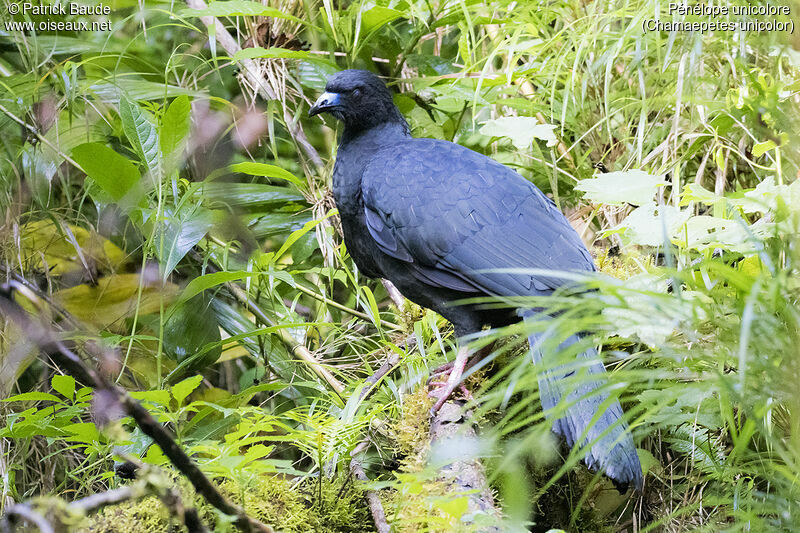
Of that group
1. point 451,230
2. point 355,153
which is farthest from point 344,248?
point 451,230

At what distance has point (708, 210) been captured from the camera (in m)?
2.95

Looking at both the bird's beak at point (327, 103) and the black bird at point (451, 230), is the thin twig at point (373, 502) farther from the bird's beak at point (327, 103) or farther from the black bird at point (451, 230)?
the bird's beak at point (327, 103)

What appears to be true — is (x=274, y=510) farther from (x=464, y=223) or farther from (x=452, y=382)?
(x=464, y=223)

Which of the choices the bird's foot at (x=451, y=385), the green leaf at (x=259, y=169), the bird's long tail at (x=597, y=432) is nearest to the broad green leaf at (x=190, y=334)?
the green leaf at (x=259, y=169)

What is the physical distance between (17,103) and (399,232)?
1960 millimetres

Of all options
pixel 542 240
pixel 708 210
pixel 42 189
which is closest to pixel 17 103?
pixel 42 189

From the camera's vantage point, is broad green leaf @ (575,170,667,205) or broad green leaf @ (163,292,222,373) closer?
broad green leaf @ (575,170,667,205)

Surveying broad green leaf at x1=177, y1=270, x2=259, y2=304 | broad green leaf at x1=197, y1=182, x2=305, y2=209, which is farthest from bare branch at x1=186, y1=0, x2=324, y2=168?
broad green leaf at x1=177, y1=270, x2=259, y2=304

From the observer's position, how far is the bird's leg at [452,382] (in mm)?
2382

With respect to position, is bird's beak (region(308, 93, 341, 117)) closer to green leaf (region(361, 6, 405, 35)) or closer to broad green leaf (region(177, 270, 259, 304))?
green leaf (region(361, 6, 405, 35))

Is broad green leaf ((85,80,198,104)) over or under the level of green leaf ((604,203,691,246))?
over

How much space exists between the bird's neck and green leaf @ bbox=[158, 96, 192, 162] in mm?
664

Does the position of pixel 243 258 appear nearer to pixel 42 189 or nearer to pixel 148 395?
pixel 42 189

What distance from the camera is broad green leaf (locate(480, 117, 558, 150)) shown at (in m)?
2.69
